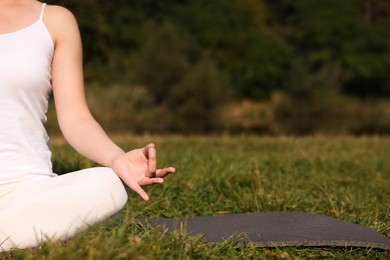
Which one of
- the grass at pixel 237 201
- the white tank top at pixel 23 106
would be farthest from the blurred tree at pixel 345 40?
the white tank top at pixel 23 106

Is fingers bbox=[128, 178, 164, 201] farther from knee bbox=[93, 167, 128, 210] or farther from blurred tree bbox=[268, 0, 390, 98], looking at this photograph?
blurred tree bbox=[268, 0, 390, 98]

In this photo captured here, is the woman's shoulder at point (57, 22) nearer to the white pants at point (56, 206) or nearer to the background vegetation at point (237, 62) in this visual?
the white pants at point (56, 206)

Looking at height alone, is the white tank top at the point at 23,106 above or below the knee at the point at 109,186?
above

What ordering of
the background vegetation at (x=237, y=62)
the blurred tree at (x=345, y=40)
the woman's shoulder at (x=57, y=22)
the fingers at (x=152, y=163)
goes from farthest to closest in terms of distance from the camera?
1. the blurred tree at (x=345, y=40)
2. the background vegetation at (x=237, y=62)
3. the woman's shoulder at (x=57, y=22)
4. the fingers at (x=152, y=163)

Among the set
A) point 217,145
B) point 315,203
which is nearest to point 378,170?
point 315,203

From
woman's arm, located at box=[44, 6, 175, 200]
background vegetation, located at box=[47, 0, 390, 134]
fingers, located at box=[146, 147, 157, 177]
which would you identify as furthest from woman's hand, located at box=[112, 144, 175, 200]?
background vegetation, located at box=[47, 0, 390, 134]

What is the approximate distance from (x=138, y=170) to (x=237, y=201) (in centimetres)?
168

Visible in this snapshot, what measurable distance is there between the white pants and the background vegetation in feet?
51.2

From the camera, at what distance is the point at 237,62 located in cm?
3122

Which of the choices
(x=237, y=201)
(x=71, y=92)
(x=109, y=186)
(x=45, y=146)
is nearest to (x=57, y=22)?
(x=71, y=92)

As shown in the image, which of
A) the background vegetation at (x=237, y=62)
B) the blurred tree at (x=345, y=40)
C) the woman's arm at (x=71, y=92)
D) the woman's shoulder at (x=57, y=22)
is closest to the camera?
the woman's arm at (x=71, y=92)

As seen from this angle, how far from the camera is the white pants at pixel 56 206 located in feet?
6.21

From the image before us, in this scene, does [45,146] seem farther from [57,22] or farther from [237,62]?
[237,62]

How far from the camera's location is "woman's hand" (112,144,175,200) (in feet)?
5.97
